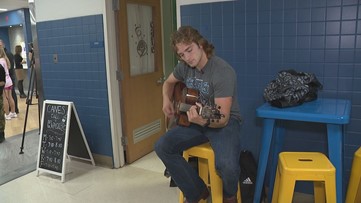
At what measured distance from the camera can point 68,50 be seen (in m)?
3.32

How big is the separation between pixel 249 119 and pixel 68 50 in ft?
6.91

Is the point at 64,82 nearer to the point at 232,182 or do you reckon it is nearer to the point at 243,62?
the point at 243,62

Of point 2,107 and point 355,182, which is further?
point 2,107

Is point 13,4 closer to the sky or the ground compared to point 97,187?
closer to the sky

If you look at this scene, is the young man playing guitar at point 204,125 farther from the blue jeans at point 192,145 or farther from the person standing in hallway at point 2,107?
the person standing in hallway at point 2,107

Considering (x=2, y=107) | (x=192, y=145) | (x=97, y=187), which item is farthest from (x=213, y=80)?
(x=2, y=107)

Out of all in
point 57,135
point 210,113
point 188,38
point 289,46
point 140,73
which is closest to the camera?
point 210,113

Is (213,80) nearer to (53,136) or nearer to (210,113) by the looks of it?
(210,113)

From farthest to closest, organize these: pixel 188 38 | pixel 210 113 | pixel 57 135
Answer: pixel 57 135
pixel 188 38
pixel 210 113

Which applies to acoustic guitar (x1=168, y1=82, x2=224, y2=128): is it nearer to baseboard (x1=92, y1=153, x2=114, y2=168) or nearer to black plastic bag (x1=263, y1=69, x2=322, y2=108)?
black plastic bag (x1=263, y1=69, x2=322, y2=108)

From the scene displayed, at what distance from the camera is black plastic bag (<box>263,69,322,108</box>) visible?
6.40 ft

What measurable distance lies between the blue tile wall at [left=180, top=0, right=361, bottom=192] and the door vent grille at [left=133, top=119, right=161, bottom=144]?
138 centimetres

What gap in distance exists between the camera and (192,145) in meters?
2.09

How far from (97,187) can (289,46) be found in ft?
6.81
